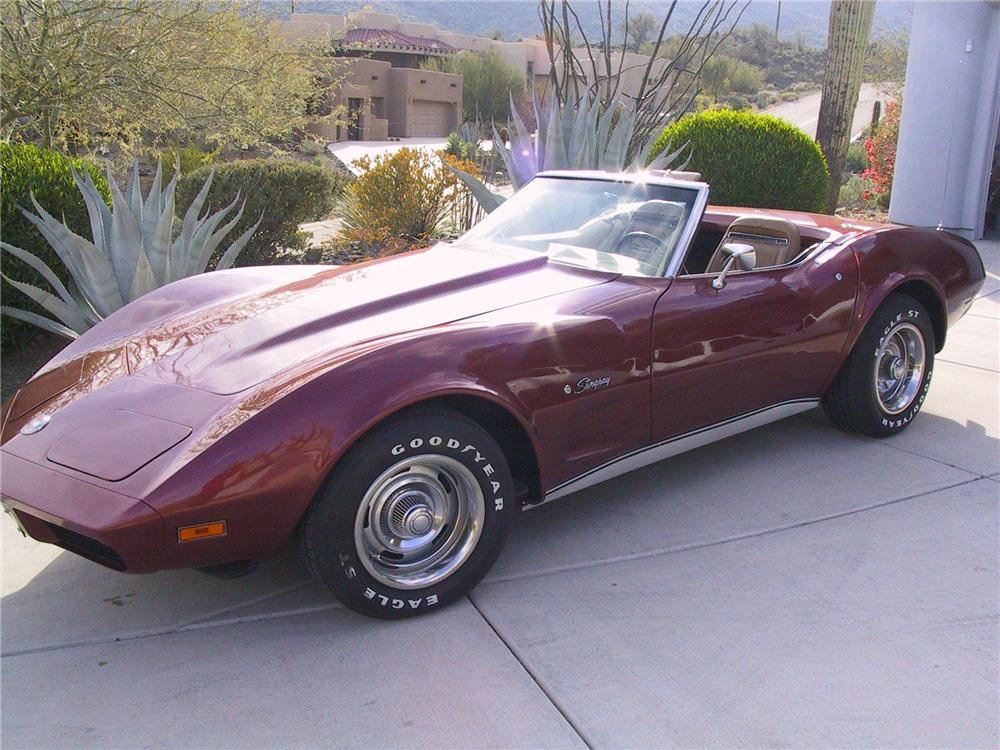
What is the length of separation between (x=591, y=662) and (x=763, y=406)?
1.75 metres

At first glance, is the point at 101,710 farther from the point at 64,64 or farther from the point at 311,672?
the point at 64,64

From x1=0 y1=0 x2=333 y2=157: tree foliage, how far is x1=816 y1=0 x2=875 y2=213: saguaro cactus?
26.9 feet

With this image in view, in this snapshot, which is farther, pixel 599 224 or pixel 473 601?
pixel 599 224

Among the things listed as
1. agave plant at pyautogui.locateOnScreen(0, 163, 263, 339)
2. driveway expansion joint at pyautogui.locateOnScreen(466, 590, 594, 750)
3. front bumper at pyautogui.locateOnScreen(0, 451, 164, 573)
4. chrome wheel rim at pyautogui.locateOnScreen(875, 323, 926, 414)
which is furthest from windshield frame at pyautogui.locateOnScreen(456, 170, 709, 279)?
front bumper at pyautogui.locateOnScreen(0, 451, 164, 573)

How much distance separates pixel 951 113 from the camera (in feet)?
37.6

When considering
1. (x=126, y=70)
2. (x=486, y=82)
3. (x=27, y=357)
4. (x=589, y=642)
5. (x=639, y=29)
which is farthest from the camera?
(x=639, y=29)

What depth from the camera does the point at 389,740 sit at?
239cm

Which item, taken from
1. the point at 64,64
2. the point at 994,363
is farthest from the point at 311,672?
the point at 64,64

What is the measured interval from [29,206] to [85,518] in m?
4.24

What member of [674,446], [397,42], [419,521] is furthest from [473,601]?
[397,42]

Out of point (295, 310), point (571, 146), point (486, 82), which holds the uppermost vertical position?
point (486, 82)

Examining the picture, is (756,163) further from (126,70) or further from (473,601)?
(473,601)

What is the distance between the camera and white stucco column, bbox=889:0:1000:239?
11227 mm

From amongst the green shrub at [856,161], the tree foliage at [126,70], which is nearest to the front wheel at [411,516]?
the tree foliage at [126,70]
